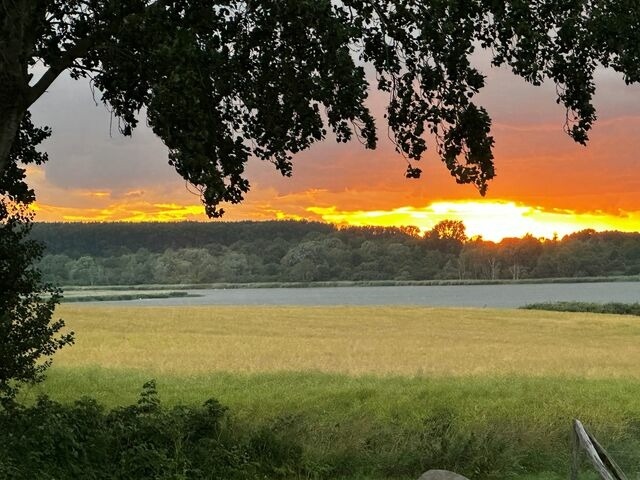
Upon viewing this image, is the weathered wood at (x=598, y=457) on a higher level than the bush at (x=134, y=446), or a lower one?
higher

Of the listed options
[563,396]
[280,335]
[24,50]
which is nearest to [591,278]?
[280,335]

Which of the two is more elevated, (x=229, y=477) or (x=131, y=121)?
(x=131, y=121)

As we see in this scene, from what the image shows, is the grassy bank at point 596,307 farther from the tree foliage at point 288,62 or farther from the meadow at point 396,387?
the tree foliage at point 288,62

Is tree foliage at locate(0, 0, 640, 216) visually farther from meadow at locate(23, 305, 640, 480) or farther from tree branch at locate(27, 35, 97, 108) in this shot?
meadow at locate(23, 305, 640, 480)

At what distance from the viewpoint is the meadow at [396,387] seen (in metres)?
12.7

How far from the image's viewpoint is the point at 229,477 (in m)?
11.0

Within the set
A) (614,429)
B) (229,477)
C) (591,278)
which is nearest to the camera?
(229,477)

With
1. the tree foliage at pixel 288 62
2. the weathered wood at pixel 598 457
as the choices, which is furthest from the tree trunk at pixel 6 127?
the weathered wood at pixel 598 457

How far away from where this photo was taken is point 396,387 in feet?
69.5

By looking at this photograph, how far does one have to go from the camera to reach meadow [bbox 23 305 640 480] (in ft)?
41.6

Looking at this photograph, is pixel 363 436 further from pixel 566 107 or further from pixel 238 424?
pixel 566 107

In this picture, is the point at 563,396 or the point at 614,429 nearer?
the point at 614,429

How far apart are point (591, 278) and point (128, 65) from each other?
192m

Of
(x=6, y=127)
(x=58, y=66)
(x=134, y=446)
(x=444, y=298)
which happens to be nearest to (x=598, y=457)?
(x=134, y=446)
